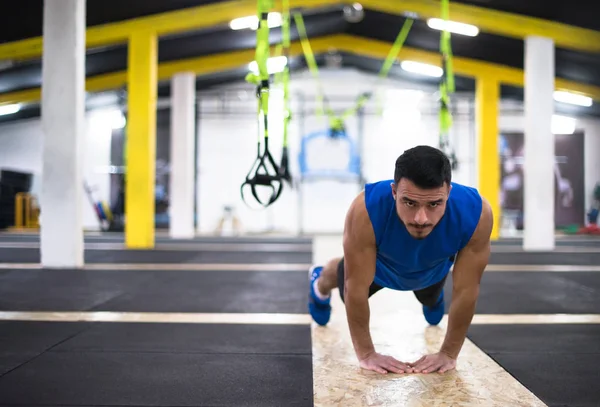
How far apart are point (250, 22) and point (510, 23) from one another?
438cm

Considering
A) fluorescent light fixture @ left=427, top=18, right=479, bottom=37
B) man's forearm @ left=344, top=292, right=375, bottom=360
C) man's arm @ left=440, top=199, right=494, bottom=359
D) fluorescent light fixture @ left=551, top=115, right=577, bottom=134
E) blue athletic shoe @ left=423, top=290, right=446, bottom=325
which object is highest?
fluorescent light fixture @ left=427, top=18, right=479, bottom=37

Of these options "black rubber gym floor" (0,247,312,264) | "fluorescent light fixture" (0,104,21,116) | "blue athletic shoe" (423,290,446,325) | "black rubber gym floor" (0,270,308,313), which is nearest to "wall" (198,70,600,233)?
"fluorescent light fixture" (0,104,21,116)

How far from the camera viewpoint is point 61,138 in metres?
5.41

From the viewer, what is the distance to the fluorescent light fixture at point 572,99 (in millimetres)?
13383

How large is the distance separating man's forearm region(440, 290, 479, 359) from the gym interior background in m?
0.12

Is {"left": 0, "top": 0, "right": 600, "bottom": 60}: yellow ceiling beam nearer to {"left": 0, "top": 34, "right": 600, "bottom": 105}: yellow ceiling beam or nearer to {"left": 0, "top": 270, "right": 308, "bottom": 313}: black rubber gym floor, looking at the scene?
{"left": 0, "top": 34, "right": 600, "bottom": 105}: yellow ceiling beam

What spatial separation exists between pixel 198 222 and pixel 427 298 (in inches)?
492

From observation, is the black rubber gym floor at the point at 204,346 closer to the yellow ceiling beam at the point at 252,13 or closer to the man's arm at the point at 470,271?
the man's arm at the point at 470,271

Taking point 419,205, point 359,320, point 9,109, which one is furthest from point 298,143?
point 419,205

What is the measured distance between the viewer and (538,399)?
167 centimetres

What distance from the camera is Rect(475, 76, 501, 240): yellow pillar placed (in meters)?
10.6

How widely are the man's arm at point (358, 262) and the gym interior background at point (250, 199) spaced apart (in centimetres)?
24

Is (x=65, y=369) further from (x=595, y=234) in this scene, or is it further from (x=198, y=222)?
(x=595, y=234)

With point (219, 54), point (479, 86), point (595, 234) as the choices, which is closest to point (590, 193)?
point (595, 234)
